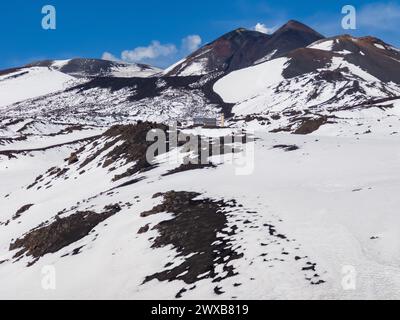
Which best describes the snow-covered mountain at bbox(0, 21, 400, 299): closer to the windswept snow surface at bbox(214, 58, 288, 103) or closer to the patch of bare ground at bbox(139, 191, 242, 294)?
the patch of bare ground at bbox(139, 191, 242, 294)

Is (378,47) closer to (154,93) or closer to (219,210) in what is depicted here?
(154,93)

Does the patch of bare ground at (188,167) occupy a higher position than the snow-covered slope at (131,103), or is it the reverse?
the snow-covered slope at (131,103)

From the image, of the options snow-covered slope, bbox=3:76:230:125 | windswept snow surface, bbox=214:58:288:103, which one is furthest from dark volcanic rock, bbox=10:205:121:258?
windswept snow surface, bbox=214:58:288:103

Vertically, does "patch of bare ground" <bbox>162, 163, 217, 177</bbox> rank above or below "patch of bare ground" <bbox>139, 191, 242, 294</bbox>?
above

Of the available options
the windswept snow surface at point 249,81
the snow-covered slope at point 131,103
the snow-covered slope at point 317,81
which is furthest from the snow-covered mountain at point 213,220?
the windswept snow surface at point 249,81

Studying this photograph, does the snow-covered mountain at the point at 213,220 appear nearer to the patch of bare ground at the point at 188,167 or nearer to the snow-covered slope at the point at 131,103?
the patch of bare ground at the point at 188,167

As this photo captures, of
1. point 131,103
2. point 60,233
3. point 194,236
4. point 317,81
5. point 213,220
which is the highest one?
point 317,81

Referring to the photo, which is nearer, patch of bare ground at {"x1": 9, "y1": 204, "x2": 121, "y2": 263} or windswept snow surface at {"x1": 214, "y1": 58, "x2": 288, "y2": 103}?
patch of bare ground at {"x1": 9, "y1": 204, "x2": 121, "y2": 263}

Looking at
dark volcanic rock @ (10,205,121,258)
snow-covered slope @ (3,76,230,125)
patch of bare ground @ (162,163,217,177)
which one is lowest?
dark volcanic rock @ (10,205,121,258)

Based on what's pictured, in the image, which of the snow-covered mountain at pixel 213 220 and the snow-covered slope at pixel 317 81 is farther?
the snow-covered slope at pixel 317 81

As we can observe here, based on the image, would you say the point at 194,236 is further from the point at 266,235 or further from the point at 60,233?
the point at 60,233

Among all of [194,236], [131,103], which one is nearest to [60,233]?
[194,236]
